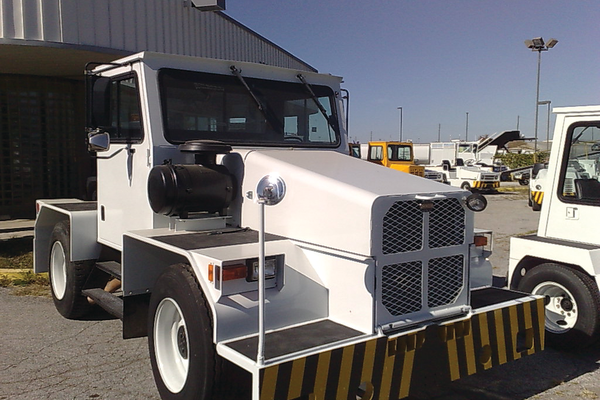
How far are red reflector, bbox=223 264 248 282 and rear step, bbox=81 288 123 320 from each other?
1.79 m

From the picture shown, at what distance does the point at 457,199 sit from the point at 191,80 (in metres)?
2.32

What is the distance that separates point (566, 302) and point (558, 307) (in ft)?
0.34

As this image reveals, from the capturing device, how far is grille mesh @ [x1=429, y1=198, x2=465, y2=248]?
3.30 metres

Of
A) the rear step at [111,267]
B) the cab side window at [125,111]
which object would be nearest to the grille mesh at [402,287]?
the cab side window at [125,111]

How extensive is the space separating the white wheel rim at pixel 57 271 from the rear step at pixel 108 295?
70 centimetres

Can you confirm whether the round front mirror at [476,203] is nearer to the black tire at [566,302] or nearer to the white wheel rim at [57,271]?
the black tire at [566,302]

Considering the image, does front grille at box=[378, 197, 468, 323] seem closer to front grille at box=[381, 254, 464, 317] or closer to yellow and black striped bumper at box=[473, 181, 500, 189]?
front grille at box=[381, 254, 464, 317]

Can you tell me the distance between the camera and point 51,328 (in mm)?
5535

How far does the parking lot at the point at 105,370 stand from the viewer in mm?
4051

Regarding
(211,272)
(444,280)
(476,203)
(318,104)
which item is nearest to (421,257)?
(444,280)

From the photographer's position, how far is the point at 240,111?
178 inches

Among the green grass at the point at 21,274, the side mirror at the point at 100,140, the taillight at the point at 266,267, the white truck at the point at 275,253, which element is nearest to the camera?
the white truck at the point at 275,253

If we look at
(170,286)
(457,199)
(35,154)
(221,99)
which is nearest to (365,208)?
(457,199)

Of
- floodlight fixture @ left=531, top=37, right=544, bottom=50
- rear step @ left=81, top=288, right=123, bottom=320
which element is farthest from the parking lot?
floodlight fixture @ left=531, top=37, right=544, bottom=50
